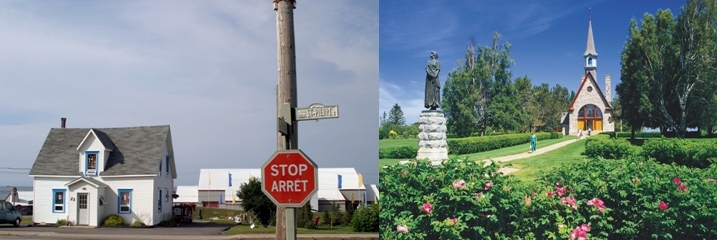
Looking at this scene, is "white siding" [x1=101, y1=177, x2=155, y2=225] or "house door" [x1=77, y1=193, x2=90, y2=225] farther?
"white siding" [x1=101, y1=177, x2=155, y2=225]

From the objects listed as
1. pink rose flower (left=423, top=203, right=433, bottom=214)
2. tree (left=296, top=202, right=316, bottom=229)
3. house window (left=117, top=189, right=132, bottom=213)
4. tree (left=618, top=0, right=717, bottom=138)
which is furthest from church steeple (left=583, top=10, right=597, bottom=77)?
house window (left=117, top=189, right=132, bottom=213)

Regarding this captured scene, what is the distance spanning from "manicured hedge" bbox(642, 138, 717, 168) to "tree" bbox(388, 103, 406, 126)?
3.87 metres

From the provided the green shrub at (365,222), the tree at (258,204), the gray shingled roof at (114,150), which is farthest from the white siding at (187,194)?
the green shrub at (365,222)

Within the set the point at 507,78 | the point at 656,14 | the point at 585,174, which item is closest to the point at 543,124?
the point at 507,78

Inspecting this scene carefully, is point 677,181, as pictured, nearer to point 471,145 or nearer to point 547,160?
point 547,160

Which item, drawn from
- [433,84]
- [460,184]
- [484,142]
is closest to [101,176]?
[433,84]

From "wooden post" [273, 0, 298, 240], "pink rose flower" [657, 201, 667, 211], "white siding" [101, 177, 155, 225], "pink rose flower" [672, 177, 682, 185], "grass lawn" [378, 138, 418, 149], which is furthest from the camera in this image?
"white siding" [101, 177, 155, 225]

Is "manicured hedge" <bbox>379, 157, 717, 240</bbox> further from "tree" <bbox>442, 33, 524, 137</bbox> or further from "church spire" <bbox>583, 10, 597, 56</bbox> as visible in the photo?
"church spire" <bbox>583, 10, 597, 56</bbox>

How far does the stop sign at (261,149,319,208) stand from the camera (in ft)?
14.8

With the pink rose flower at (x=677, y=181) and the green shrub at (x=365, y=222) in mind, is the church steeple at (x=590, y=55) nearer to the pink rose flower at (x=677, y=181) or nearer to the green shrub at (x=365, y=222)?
the pink rose flower at (x=677, y=181)

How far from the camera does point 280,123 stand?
483cm

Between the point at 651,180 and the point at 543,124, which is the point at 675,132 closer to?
the point at 651,180

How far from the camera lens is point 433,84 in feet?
37.5

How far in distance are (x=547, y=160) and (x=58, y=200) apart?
16947 millimetres
